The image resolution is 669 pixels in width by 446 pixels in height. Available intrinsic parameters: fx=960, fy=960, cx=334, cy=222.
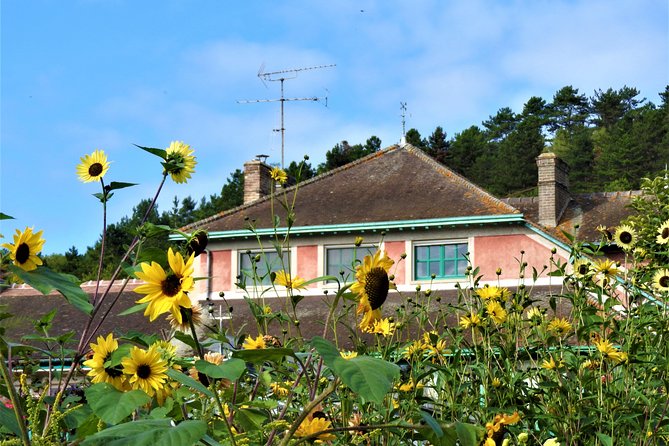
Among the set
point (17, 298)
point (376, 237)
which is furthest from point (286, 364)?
point (17, 298)

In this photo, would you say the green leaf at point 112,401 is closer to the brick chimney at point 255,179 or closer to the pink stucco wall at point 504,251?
the pink stucco wall at point 504,251

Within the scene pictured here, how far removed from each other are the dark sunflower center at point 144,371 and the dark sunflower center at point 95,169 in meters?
1.18

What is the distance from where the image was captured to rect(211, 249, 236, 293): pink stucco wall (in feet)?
81.7

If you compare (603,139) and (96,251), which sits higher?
(603,139)

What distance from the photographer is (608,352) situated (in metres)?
4.15

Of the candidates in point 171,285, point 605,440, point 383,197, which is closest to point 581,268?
point 605,440

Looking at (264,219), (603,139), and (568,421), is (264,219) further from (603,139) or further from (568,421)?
(603,139)

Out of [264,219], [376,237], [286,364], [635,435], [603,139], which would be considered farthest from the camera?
[603,139]

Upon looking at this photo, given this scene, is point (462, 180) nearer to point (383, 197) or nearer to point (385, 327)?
point (383, 197)

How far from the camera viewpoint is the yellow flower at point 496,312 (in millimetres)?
4484

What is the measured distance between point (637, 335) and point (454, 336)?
0.95 meters

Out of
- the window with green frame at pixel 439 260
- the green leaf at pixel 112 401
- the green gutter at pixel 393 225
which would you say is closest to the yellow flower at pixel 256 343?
the green leaf at pixel 112 401

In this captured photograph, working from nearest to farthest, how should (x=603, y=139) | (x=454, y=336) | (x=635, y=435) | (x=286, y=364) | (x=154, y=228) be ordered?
(x=154, y=228) → (x=286, y=364) → (x=635, y=435) → (x=454, y=336) → (x=603, y=139)

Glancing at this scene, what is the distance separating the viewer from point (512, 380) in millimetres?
3941
